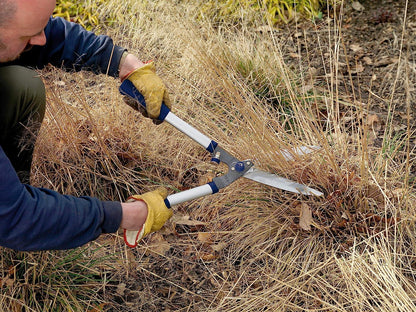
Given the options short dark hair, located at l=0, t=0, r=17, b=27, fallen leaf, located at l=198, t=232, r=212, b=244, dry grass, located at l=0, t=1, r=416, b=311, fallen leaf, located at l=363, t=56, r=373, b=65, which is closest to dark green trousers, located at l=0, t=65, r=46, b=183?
dry grass, located at l=0, t=1, r=416, b=311

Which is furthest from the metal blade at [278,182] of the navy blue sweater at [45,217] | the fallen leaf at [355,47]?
the fallen leaf at [355,47]

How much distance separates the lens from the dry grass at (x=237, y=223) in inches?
87.7

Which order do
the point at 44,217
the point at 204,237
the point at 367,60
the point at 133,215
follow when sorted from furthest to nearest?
the point at 367,60 < the point at 204,237 < the point at 133,215 < the point at 44,217

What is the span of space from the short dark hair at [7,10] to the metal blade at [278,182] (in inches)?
47.0

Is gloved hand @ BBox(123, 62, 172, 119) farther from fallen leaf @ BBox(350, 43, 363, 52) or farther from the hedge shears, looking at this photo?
fallen leaf @ BBox(350, 43, 363, 52)

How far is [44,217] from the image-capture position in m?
1.74

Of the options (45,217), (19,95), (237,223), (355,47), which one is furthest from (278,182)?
(355,47)

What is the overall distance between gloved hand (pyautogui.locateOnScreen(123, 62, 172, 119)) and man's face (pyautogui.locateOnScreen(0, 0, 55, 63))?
630 mm

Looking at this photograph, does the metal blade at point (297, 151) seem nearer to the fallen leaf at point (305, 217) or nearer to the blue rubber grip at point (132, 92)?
the fallen leaf at point (305, 217)

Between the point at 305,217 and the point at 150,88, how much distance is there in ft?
3.22

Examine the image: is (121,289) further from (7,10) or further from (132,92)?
(7,10)

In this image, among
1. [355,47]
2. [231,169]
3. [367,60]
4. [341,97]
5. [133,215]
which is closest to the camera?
[133,215]

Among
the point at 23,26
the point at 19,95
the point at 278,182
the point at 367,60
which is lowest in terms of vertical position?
the point at 367,60

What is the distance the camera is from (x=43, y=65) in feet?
8.71
